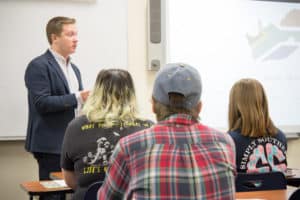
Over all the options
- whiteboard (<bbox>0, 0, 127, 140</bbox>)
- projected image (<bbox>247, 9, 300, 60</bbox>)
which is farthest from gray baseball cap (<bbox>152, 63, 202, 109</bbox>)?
projected image (<bbox>247, 9, 300, 60</bbox>)

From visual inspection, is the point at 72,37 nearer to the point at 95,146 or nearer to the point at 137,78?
the point at 137,78

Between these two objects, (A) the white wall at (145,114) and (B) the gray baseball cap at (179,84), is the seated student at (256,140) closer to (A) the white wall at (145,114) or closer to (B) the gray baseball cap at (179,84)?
(B) the gray baseball cap at (179,84)

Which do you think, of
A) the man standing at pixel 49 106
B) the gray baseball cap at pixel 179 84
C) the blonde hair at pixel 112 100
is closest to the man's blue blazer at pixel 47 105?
the man standing at pixel 49 106

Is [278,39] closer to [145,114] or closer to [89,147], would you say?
[145,114]

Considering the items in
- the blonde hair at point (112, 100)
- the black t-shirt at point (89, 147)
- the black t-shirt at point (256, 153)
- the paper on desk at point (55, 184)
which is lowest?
the paper on desk at point (55, 184)

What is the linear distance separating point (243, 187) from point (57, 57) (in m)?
1.71

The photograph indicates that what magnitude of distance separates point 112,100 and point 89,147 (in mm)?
260

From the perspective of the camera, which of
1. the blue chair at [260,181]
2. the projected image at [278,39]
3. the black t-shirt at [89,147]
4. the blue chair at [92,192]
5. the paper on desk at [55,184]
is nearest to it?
the blue chair at [92,192]

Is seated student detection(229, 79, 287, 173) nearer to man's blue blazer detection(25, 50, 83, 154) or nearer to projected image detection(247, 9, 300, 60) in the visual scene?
man's blue blazer detection(25, 50, 83, 154)

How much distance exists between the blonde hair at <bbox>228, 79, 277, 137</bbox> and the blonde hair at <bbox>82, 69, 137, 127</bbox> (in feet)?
2.31

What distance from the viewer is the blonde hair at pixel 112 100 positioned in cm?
218

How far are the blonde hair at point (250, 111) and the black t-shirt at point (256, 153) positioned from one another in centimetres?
4

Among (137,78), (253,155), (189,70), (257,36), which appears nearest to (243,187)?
(253,155)

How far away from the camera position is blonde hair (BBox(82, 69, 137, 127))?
2.18 metres
